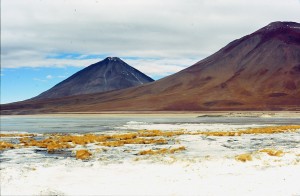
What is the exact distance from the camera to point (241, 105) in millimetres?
162250

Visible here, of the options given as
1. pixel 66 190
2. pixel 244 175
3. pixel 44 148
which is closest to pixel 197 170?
pixel 244 175

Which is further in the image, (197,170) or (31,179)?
(197,170)

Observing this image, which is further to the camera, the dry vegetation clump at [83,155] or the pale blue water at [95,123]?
the pale blue water at [95,123]

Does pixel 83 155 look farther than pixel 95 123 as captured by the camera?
No

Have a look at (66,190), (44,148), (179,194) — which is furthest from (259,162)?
(44,148)

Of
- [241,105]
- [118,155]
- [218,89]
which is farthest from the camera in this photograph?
[218,89]

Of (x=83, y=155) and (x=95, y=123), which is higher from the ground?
(x=95, y=123)

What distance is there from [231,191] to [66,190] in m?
6.40

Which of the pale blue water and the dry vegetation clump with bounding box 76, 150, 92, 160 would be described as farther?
the pale blue water

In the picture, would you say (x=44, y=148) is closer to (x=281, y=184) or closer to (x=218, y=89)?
(x=281, y=184)

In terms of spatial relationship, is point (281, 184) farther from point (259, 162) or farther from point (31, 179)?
point (31, 179)

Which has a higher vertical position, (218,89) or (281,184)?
(218,89)

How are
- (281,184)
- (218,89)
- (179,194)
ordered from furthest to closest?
(218,89)
(281,184)
(179,194)

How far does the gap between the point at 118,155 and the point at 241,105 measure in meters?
142
